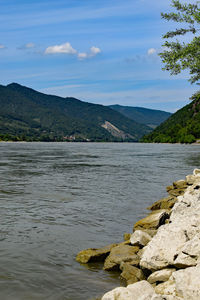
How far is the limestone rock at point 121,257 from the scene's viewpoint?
420 inches

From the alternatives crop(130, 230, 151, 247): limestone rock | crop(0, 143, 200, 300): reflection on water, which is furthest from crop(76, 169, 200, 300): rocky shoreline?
crop(0, 143, 200, 300): reflection on water

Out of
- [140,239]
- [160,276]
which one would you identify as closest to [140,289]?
[160,276]

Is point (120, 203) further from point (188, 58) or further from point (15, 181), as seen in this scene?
point (188, 58)

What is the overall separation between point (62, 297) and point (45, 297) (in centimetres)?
47

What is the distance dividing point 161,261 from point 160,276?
0.49 m

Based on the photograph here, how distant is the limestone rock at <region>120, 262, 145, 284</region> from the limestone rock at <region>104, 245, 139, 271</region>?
0.86 ft

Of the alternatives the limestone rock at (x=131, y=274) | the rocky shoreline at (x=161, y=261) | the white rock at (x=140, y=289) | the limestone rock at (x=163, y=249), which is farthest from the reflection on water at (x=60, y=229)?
the white rock at (x=140, y=289)

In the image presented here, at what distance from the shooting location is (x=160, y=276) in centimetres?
875

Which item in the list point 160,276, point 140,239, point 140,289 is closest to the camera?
point 140,289

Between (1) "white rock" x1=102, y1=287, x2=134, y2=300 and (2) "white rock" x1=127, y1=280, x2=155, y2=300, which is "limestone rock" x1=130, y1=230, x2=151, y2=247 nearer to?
(2) "white rock" x1=127, y1=280, x2=155, y2=300

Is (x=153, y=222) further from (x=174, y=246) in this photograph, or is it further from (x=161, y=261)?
(x=161, y=261)

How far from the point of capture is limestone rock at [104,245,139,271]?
10680 millimetres

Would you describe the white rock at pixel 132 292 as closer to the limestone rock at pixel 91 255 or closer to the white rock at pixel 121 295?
the white rock at pixel 121 295

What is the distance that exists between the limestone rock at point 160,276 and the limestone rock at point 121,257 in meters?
1.44
